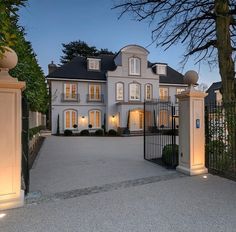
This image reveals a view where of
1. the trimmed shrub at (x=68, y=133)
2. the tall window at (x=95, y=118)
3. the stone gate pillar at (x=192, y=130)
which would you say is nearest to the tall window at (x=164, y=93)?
the tall window at (x=95, y=118)

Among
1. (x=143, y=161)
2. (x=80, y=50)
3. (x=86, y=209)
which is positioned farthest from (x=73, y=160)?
(x=80, y=50)

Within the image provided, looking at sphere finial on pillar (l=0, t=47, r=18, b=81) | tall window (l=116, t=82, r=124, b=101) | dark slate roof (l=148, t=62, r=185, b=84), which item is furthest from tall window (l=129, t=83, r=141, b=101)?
sphere finial on pillar (l=0, t=47, r=18, b=81)

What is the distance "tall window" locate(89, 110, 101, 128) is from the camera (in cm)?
2678

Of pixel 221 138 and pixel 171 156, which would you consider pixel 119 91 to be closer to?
pixel 171 156

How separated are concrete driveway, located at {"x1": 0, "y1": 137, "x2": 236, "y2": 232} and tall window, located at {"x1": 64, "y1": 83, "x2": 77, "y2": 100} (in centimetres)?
1884

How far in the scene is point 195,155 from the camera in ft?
23.4

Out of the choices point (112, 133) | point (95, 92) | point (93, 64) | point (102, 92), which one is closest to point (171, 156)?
point (112, 133)

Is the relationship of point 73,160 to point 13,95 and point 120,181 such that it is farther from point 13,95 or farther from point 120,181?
point 13,95

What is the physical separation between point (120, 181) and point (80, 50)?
147 feet

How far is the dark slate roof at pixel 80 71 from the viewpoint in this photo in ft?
83.8

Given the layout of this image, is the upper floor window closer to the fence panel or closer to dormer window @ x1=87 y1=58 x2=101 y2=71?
dormer window @ x1=87 y1=58 x2=101 y2=71

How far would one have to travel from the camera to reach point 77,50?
159 feet

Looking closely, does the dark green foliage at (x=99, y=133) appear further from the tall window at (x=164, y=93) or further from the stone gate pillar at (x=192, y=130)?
the stone gate pillar at (x=192, y=130)

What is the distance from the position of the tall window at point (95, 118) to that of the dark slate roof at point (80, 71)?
375 cm
